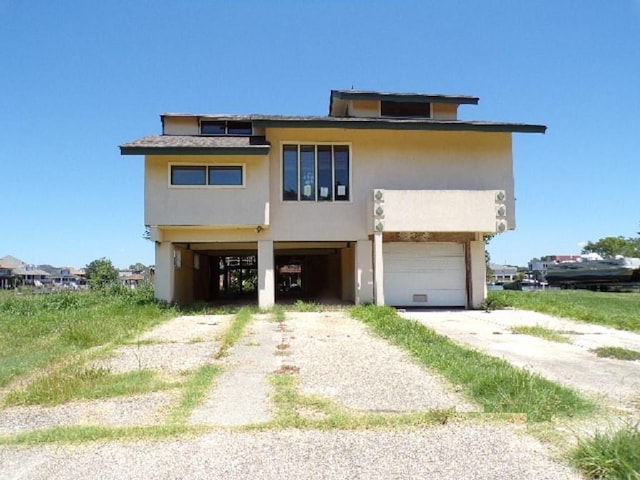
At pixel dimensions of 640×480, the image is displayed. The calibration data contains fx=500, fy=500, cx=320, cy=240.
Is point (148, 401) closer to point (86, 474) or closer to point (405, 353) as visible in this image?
point (86, 474)

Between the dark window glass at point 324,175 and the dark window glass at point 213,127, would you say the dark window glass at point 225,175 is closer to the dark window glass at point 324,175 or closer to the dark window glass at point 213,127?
the dark window glass at point 213,127

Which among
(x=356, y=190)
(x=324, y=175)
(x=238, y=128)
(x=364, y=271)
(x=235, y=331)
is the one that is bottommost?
(x=235, y=331)

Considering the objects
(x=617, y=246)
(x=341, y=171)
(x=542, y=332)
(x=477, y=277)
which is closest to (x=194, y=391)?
(x=542, y=332)

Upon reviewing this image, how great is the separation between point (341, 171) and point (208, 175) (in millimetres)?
4205

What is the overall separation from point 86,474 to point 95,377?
308 cm

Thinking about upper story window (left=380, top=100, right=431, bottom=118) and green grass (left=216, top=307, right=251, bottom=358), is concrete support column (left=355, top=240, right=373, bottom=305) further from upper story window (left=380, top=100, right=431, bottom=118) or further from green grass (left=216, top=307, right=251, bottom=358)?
upper story window (left=380, top=100, right=431, bottom=118)

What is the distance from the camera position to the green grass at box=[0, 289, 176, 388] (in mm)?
7703

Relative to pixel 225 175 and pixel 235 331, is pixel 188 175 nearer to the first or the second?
pixel 225 175

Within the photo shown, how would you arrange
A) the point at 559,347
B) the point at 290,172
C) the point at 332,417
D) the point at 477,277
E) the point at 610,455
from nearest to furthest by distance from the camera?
the point at 610,455
the point at 332,417
the point at 559,347
the point at 290,172
the point at 477,277

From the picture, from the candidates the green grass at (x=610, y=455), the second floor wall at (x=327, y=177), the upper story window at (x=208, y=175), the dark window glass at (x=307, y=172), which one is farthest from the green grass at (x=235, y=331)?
the green grass at (x=610, y=455)

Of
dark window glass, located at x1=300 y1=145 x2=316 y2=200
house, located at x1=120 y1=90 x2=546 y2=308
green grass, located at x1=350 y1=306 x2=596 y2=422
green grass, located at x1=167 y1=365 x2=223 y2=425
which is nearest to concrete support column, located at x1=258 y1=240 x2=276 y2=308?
house, located at x1=120 y1=90 x2=546 y2=308

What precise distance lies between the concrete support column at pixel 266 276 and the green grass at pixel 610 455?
→ 41.4ft

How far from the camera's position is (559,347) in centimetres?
862

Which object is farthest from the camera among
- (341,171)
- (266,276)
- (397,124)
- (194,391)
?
(341,171)
